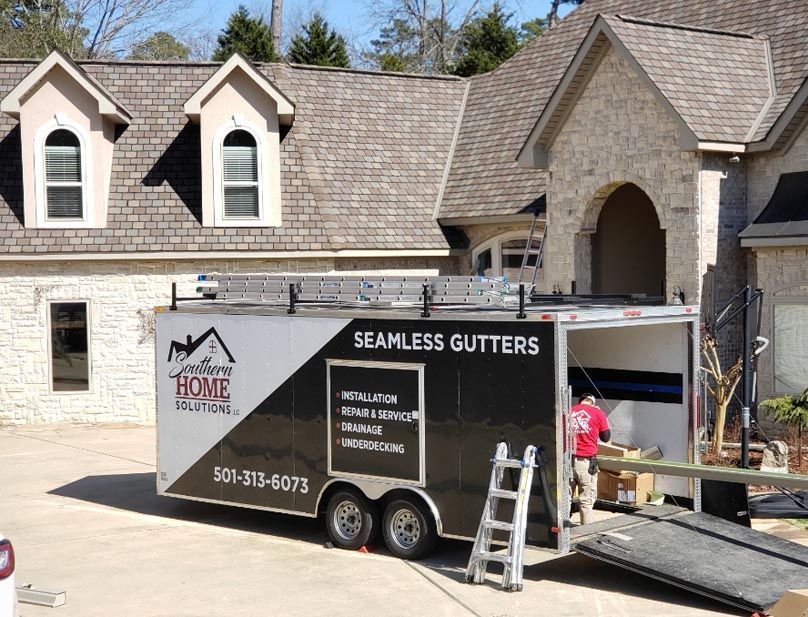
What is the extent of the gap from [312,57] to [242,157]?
32.9 ft

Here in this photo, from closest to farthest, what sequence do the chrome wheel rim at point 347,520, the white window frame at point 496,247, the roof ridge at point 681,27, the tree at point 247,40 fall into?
the chrome wheel rim at point 347,520 < the roof ridge at point 681,27 < the white window frame at point 496,247 < the tree at point 247,40

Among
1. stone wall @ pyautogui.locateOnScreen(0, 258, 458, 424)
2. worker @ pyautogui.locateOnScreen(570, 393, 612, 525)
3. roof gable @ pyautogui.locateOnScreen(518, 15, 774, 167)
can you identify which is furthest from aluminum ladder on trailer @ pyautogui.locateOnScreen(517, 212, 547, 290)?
worker @ pyautogui.locateOnScreen(570, 393, 612, 525)

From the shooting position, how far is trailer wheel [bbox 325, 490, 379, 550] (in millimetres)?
12234

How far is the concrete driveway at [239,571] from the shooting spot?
33.5 feet

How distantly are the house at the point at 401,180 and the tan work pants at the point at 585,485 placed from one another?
23.3 feet

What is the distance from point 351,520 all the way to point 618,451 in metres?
3.04

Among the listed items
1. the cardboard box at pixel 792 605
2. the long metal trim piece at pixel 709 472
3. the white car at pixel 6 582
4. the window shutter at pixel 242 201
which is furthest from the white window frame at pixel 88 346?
the cardboard box at pixel 792 605

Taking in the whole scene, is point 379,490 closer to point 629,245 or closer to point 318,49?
point 629,245

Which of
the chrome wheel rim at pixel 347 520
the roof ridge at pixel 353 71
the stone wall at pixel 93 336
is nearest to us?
the chrome wheel rim at pixel 347 520

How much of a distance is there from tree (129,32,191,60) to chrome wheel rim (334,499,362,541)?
33539mm

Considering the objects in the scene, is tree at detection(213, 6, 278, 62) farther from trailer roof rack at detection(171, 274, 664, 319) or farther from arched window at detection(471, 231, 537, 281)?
trailer roof rack at detection(171, 274, 664, 319)

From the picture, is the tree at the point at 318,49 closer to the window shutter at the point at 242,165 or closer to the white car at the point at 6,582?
the window shutter at the point at 242,165

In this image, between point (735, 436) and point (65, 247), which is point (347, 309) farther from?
point (65, 247)

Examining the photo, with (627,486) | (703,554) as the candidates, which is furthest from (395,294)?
(703,554)
